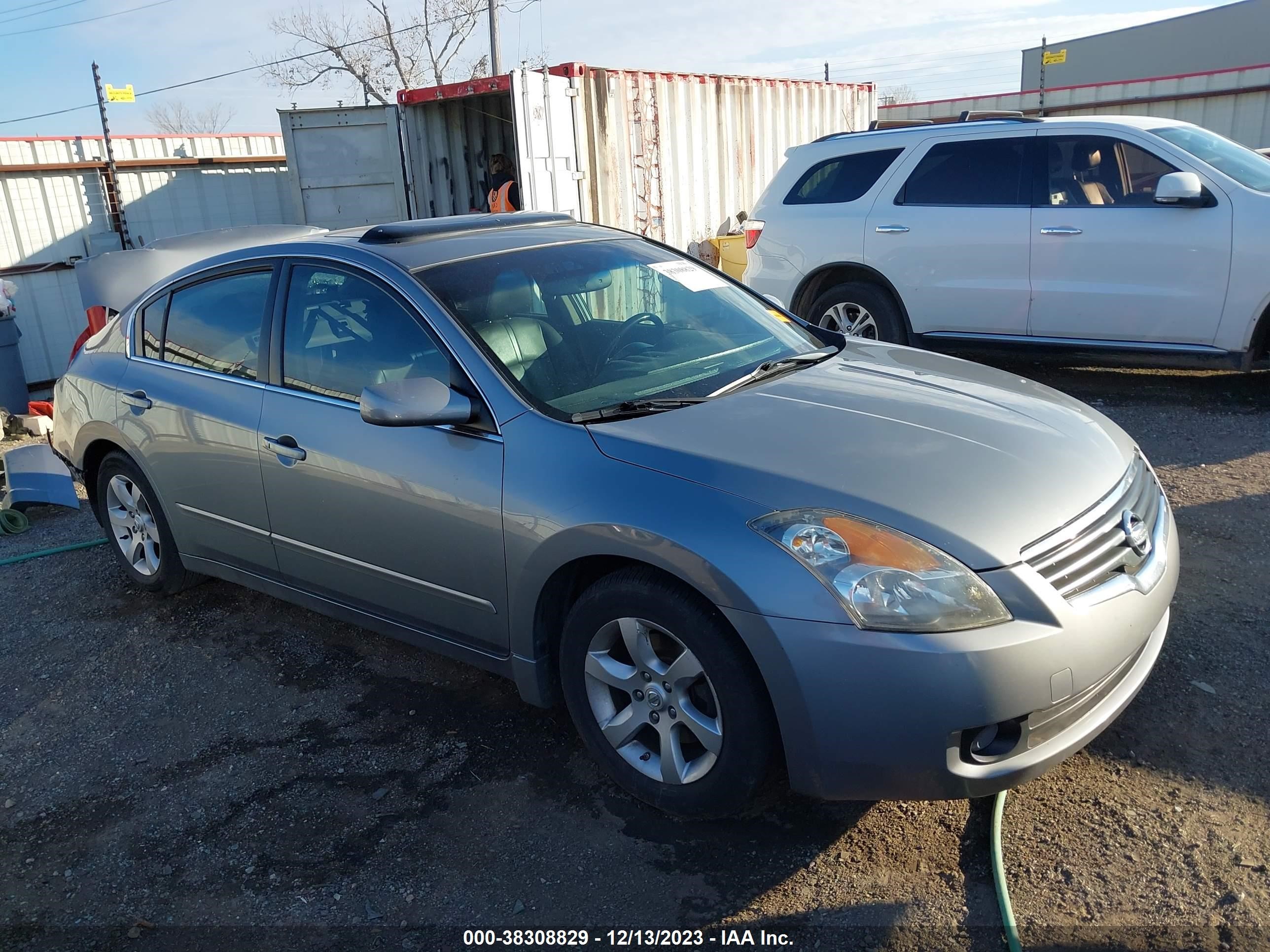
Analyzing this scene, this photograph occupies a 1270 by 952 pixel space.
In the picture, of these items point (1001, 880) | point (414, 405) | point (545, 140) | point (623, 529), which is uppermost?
point (545, 140)

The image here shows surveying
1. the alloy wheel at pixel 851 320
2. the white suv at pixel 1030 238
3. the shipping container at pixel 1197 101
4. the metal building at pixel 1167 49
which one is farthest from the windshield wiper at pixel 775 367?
the metal building at pixel 1167 49

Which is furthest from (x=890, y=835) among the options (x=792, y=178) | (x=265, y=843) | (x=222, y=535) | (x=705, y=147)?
(x=705, y=147)

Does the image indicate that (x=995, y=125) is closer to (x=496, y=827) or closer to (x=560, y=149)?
(x=560, y=149)

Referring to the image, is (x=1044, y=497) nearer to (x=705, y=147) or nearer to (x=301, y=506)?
(x=301, y=506)

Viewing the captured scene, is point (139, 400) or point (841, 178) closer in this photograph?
point (139, 400)

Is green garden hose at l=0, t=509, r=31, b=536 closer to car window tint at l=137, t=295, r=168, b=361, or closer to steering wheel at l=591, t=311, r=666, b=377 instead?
car window tint at l=137, t=295, r=168, b=361

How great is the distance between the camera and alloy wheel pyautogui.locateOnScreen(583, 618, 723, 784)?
9.18ft

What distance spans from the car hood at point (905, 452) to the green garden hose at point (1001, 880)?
0.74 metres

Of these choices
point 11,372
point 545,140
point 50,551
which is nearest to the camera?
point 50,551

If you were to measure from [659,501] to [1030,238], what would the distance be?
5202 mm

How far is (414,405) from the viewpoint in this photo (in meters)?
3.13

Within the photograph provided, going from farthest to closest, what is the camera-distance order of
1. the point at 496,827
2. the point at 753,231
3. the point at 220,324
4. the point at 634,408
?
the point at 753,231
the point at 220,324
the point at 634,408
the point at 496,827

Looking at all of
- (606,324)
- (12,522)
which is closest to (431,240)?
(606,324)

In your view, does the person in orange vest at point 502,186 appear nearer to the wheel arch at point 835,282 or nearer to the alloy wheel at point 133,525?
the wheel arch at point 835,282
